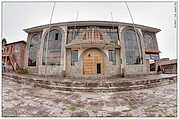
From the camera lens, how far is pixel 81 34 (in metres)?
11.6

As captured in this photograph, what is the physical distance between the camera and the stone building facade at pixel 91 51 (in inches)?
441

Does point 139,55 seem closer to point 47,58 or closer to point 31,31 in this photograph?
point 47,58

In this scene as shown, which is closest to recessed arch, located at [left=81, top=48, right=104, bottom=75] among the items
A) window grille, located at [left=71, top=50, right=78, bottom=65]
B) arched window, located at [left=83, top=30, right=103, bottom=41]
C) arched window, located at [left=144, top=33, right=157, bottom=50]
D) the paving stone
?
window grille, located at [left=71, top=50, right=78, bottom=65]

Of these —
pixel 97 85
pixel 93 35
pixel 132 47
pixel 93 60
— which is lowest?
pixel 97 85

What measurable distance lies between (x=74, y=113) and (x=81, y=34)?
9998 millimetres

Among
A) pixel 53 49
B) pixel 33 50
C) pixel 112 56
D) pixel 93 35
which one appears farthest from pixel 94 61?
pixel 33 50

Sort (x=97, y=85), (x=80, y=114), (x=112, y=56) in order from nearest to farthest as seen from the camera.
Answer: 1. (x=80, y=114)
2. (x=97, y=85)
3. (x=112, y=56)

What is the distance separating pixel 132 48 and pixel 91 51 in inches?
222

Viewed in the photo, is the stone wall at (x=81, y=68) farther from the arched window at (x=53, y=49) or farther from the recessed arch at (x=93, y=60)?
the arched window at (x=53, y=49)

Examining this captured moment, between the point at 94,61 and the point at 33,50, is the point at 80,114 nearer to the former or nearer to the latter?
the point at 94,61

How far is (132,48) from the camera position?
471 inches

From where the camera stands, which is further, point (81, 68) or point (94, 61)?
point (94, 61)

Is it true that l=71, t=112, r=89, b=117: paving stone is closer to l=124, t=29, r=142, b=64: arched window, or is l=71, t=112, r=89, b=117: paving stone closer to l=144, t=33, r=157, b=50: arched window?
l=124, t=29, r=142, b=64: arched window

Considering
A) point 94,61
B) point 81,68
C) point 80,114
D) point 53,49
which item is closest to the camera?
point 80,114
